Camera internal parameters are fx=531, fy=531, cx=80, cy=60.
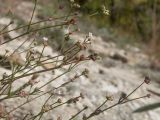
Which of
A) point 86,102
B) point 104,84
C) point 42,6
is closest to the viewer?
point 86,102

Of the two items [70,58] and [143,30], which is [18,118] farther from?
[143,30]

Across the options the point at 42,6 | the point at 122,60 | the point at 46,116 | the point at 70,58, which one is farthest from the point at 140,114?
the point at 42,6

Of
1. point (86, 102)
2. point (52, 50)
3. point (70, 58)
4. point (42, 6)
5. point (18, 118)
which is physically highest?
point (42, 6)

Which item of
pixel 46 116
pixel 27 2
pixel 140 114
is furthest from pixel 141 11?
pixel 46 116

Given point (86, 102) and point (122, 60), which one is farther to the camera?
point (122, 60)

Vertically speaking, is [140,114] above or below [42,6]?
below

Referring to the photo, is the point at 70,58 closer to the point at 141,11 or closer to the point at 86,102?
the point at 86,102

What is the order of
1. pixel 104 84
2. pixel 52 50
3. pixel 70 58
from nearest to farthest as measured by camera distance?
pixel 70 58
pixel 104 84
pixel 52 50
